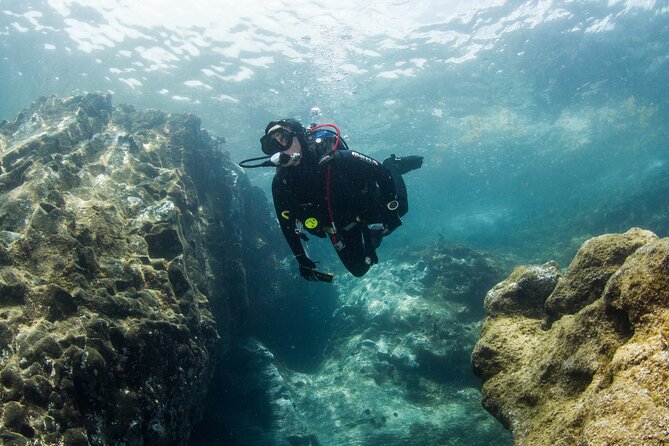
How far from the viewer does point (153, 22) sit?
15.9 meters

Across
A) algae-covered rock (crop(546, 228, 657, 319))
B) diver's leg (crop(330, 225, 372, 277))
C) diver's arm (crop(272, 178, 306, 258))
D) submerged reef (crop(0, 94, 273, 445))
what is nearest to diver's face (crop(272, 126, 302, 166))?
diver's arm (crop(272, 178, 306, 258))

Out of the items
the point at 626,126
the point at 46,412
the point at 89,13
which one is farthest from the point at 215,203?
the point at 626,126

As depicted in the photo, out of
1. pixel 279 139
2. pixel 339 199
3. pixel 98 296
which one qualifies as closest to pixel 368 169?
pixel 339 199

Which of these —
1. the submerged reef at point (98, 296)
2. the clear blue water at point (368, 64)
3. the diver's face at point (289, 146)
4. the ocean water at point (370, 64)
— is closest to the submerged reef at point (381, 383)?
the submerged reef at point (98, 296)

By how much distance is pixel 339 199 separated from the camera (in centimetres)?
552

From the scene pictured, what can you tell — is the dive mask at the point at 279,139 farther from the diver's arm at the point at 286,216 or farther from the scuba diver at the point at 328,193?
the diver's arm at the point at 286,216

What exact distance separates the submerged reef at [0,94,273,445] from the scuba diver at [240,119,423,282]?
2.37 meters

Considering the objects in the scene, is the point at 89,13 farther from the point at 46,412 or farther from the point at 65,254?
the point at 46,412

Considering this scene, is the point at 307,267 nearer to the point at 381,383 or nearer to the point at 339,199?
the point at 339,199

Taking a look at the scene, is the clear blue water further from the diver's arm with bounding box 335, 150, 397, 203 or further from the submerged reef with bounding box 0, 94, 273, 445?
the diver's arm with bounding box 335, 150, 397, 203

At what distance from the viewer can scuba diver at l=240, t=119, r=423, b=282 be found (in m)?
5.13

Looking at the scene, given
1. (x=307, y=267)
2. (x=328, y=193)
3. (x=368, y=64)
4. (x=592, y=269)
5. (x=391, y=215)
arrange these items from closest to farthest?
(x=592, y=269) < (x=328, y=193) < (x=307, y=267) < (x=391, y=215) < (x=368, y=64)

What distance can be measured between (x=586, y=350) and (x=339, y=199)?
355cm

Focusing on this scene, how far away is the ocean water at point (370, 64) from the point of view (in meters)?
16.5
